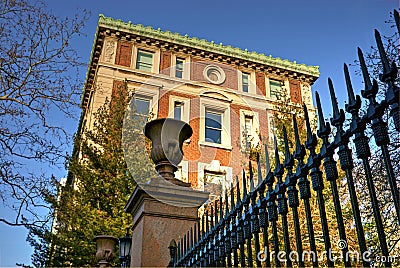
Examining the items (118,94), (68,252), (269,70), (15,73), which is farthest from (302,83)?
(15,73)

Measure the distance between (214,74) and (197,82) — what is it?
1.24 metres

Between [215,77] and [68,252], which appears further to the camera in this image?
[215,77]

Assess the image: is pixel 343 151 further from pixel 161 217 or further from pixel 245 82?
pixel 245 82

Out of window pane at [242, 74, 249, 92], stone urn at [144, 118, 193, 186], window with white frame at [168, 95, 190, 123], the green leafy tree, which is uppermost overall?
window pane at [242, 74, 249, 92]

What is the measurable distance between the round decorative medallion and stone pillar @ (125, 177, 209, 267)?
1575 centimetres

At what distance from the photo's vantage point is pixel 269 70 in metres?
21.4

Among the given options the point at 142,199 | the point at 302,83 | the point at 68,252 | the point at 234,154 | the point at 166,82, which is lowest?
the point at 142,199

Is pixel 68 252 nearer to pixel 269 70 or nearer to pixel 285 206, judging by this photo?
pixel 285 206

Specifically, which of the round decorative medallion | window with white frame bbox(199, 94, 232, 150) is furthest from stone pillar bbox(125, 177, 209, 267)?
the round decorative medallion

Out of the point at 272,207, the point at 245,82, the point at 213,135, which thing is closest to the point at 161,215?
the point at 272,207

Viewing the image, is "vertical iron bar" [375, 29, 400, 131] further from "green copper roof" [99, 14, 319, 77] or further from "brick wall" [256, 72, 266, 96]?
"brick wall" [256, 72, 266, 96]

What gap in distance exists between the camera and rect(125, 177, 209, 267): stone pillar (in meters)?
4.14

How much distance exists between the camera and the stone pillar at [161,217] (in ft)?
13.6

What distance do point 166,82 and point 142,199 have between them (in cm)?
1500
